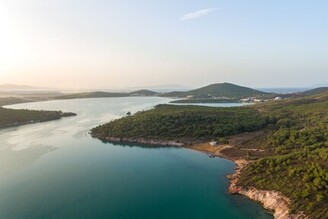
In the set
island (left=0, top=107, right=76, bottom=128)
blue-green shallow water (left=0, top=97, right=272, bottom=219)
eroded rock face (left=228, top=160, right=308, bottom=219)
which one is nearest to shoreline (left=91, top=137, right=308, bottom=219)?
eroded rock face (left=228, top=160, right=308, bottom=219)

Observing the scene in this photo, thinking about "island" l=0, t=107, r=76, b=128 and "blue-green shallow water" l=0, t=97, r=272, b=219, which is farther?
"island" l=0, t=107, r=76, b=128

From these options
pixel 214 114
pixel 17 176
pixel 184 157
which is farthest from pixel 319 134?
pixel 17 176

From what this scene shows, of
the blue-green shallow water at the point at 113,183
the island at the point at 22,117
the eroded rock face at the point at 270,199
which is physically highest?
the island at the point at 22,117

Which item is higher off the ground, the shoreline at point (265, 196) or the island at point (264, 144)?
the island at point (264, 144)

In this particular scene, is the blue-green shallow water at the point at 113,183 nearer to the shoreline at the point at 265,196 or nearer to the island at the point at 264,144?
the shoreline at the point at 265,196

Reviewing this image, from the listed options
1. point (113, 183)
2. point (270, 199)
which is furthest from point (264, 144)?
point (113, 183)

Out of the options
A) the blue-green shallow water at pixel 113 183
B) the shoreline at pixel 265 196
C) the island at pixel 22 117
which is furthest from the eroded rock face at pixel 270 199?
the island at pixel 22 117

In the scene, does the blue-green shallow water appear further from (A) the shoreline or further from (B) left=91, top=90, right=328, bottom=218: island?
(B) left=91, top=90, right=328, bottom=218: island

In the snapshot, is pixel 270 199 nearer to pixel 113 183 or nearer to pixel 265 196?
pixel 265 196
